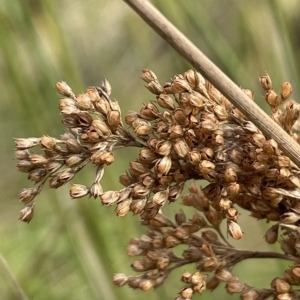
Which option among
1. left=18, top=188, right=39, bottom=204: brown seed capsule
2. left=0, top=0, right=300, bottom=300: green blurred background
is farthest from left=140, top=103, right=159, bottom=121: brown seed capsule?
left=0, top=0, right=300, bottom=300: green blurred background

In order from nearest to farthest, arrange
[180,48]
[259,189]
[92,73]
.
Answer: [180,48], [259,189], [92,73]

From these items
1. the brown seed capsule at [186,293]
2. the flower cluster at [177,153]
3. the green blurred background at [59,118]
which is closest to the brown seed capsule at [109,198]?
the flower cluster at [177,153]

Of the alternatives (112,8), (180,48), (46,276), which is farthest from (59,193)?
(180,48)

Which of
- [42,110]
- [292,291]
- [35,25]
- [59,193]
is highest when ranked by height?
[35,25]

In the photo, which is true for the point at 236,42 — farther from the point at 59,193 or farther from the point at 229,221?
the point at 229,221

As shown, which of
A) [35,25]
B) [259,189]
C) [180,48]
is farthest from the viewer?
[35,25]

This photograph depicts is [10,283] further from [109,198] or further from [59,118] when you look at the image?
[109,198]
